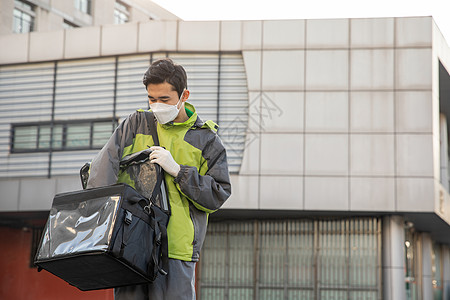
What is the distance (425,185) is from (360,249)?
7.83ft

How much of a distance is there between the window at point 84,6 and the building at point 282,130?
24302mm

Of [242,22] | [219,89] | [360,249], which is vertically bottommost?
[360,249]

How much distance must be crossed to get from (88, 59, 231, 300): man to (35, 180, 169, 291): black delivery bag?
13cm

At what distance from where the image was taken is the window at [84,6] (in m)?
43.9

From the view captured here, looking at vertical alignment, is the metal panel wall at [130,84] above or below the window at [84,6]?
below

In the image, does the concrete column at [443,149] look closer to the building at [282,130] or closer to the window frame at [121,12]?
the building at [282,130]

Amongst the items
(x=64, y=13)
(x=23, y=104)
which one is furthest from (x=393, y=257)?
(x=64, y=13)

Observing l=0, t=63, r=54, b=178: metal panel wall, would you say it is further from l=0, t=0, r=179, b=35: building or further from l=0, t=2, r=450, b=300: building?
l=0, t=0, r=179, b=35: building

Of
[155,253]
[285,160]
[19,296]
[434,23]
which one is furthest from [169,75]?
[19,296]

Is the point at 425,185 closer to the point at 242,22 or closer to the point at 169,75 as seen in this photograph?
the point at 242,22

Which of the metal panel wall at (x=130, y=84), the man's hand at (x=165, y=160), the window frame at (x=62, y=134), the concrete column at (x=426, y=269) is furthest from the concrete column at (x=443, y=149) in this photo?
the man's hand at (x=165, y=160)

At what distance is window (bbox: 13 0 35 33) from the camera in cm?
3825

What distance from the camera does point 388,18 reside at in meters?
18.1

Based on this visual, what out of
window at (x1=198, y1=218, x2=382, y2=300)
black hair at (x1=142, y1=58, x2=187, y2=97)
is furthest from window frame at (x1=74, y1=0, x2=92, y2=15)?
black hair at (x1=142, y1=58, x2=187, y2=97)
